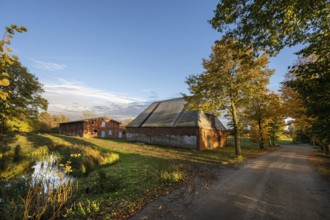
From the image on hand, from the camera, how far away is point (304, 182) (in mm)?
9805

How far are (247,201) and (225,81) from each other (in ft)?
41.1

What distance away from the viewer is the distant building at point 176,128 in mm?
25677

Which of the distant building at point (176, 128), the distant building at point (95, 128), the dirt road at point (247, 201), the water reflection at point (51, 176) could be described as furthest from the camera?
the distant building at point (95, 128)

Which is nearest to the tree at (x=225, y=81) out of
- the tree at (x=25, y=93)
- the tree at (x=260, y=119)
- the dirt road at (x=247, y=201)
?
the dirt road at (x=247, y=201)

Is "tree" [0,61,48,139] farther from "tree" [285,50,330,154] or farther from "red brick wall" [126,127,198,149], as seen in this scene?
"tree" [285,50,330,154]

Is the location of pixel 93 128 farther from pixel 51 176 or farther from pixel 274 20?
pixel 274 20

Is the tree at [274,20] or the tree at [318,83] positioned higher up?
the tree at [274,20]

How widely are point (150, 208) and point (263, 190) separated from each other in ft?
19.4

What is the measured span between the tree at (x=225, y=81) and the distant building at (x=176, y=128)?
6.58 metres

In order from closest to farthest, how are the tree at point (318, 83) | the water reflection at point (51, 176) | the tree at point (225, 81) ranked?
the water reflection at point (51, 176), the tree at point (318, 83), the tree at point (225, 81)

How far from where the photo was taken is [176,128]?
27766mm

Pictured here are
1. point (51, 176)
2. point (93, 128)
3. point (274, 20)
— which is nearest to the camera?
point (274, 20)

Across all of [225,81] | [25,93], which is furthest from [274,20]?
[25,93]

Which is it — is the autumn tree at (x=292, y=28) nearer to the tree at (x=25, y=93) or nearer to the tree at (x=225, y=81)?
the tree at (x=225, y=81)
